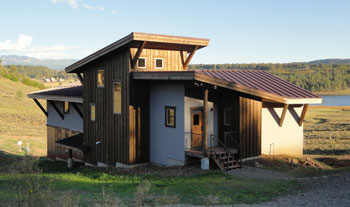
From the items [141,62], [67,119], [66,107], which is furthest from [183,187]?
[66,107]

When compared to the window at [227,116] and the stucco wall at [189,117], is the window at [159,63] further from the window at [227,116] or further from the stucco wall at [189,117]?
the window at [227,116]

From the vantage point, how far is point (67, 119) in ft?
74.6

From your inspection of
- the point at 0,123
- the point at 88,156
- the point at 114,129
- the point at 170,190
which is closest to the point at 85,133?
the point at 88,156

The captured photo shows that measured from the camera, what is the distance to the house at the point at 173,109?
1573cm

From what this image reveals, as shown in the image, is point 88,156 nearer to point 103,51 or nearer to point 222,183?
point 103,51

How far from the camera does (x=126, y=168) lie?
16.8 m

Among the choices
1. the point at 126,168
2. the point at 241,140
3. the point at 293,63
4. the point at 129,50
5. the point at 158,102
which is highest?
the point at 293,63

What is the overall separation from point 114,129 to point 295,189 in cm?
885

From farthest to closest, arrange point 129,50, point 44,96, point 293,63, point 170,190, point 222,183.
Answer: point 293,63 < point 44,96 < point 129,50 < point 222,183 < point 170,190

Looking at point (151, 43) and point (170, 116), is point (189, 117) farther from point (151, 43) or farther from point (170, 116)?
point (151, 43)

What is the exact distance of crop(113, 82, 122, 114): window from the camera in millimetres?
17052

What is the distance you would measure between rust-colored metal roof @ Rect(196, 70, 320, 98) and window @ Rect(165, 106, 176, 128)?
2349mm

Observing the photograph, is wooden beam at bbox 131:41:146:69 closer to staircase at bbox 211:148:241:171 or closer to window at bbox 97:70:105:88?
window at bbox 97:70:105:88

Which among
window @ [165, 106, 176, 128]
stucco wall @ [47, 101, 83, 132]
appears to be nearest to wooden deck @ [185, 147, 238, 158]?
window @ [165, 106, 176, 128]
